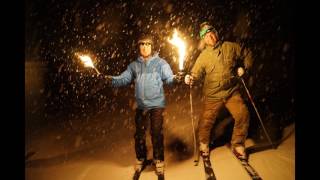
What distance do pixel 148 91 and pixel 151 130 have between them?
1.73ft

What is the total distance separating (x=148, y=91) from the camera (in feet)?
18.5

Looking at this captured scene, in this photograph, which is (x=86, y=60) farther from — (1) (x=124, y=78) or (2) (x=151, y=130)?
(2) (x=151, y=130)

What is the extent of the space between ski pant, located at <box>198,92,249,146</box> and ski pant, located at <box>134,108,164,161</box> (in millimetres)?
555

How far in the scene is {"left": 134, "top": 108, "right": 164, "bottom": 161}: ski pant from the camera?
566cm

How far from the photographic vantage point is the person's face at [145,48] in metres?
5.72

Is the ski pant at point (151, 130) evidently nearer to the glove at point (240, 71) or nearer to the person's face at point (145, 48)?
the person's face at point (145, 48)

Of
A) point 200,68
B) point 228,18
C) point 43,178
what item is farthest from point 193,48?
point 43,178

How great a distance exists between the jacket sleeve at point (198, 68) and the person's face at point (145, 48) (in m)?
0.64

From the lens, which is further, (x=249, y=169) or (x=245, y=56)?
(x=245, y=56)

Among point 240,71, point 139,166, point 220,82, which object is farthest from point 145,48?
point 139,166

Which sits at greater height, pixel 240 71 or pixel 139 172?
pixel 240 71

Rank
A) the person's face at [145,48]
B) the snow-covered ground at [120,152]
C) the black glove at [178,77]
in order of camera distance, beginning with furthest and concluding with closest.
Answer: the person's face at [145,48]
the snow-covered ground at [120,152]
the black glove at [178,77]

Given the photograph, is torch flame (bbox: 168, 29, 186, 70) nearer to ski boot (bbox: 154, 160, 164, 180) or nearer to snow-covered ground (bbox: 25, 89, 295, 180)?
snow-covered ground (bbox: 25, 89, 295, 180)

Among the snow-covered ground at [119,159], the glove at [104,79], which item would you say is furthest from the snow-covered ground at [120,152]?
the glove at [104,79]
